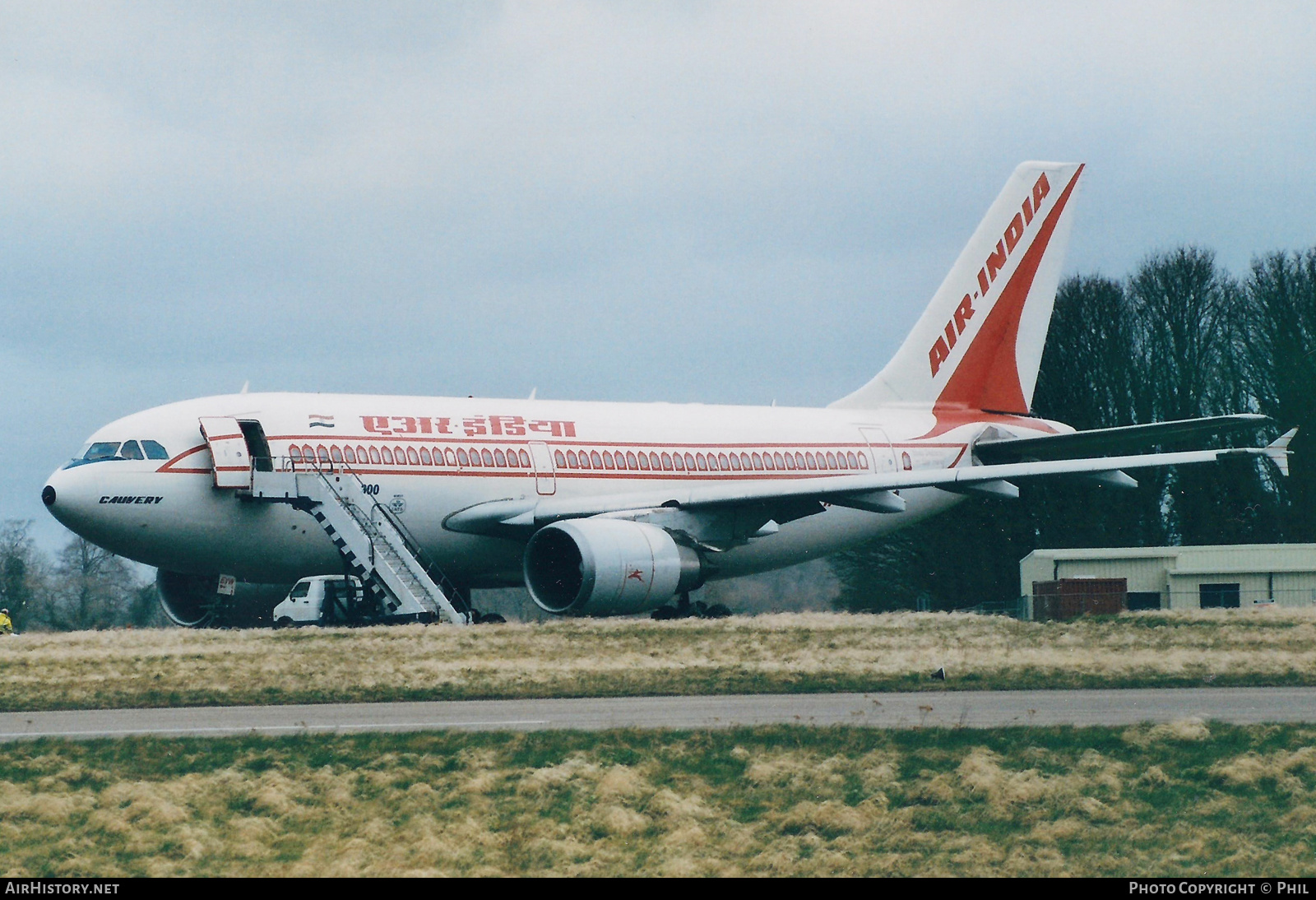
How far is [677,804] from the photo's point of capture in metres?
12.3

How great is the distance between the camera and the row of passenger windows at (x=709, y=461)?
33.6m

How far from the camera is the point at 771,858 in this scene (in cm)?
1100

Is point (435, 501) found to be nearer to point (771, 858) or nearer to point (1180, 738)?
point (1180, 738)

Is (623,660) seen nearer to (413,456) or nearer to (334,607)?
(413,456)

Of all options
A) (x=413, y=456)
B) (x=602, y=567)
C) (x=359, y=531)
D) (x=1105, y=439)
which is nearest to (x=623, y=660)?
(x=602, y=567)

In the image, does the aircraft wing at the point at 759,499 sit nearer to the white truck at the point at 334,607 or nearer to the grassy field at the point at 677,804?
the white truck at the point at 334,607

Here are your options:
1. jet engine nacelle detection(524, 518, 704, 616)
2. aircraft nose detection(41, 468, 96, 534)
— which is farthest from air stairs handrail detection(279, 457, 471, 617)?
aircraft nose detection(41, 468, 96, 534)

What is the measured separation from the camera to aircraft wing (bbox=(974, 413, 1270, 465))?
3216 centimetres

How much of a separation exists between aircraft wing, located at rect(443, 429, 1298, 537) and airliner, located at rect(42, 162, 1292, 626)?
5 centimetres

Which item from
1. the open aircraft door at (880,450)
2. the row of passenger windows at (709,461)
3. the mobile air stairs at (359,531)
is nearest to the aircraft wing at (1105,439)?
the open aircraft door at (880,450)

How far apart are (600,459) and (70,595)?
24813 millimetres

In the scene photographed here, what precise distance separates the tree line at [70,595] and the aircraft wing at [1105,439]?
70.1 ft

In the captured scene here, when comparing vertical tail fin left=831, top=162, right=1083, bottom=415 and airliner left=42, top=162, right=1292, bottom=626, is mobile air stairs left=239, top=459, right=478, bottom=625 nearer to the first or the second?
airliner left=42, top=162, right=1292, bottom=626

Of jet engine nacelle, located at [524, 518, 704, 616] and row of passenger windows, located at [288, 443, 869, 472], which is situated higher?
row of passenger windows, located at [288, 443, 869, 472]
